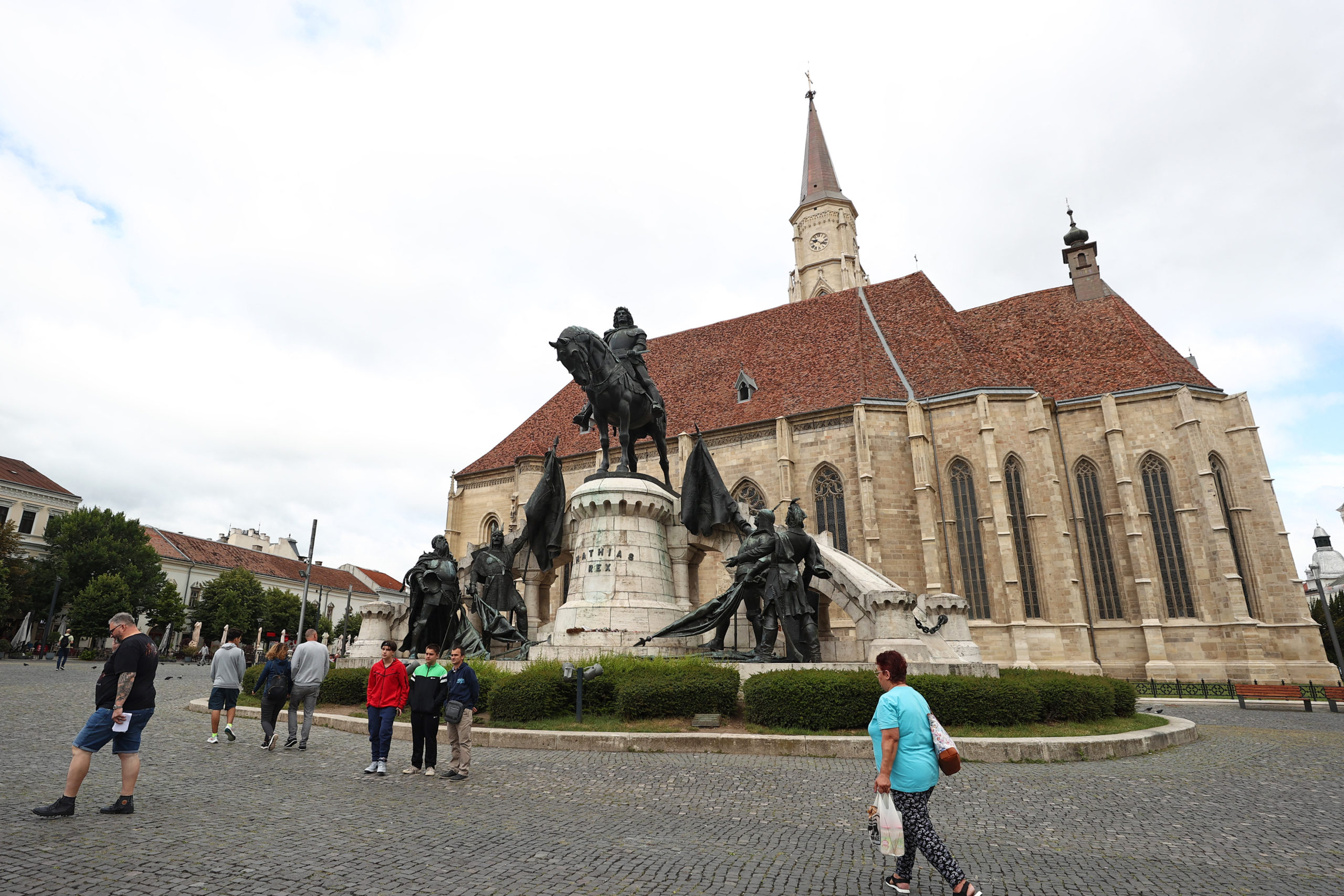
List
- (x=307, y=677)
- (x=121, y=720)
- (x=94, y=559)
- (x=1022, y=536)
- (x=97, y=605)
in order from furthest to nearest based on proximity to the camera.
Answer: (x=94, y=559) → (x=97, y=605) → (x=1022, y=536) → (x=307, y=677) → (x=121, y=720)

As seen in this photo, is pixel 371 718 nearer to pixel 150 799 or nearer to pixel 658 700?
pixel 150 799

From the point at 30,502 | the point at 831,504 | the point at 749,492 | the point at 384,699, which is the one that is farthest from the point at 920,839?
the point at 30,502

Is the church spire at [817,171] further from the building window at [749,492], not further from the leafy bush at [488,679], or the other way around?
the leafy bush at [488,679]

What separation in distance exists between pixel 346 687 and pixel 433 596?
206cm

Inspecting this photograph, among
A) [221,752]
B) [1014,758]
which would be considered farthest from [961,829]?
[221,752]

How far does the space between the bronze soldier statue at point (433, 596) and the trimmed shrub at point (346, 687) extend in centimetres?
90

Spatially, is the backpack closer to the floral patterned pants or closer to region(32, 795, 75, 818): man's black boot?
region(32, 795, 75, 818): man's black boot

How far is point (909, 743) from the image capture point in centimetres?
369

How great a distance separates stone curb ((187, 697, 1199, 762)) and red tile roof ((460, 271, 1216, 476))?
21.2 metres

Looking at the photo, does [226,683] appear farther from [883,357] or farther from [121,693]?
[883,357]

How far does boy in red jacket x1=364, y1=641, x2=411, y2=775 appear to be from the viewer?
691 centimetres

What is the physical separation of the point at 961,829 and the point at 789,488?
23.4 m

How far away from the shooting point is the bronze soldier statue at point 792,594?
10.5m

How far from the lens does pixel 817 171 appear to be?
51.2m
